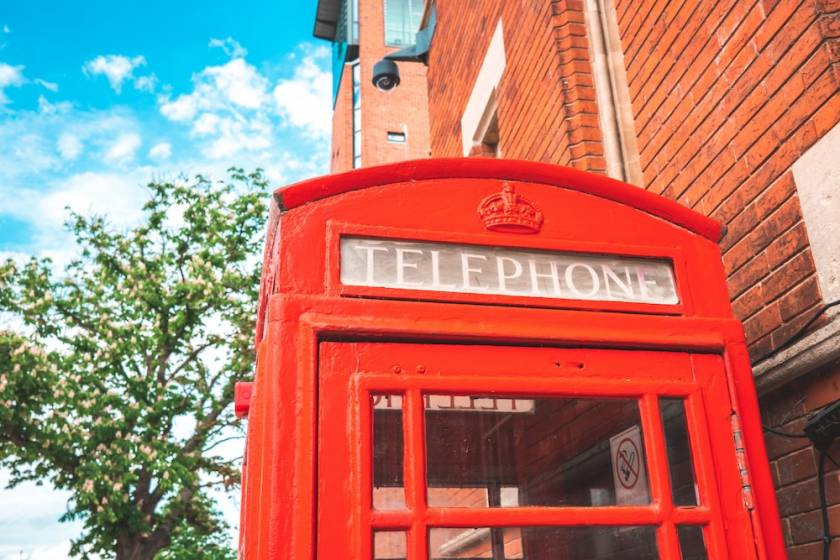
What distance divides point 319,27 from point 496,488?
3682 centimetres

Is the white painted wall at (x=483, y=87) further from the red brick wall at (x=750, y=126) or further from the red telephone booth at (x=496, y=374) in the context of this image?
the red telephone booth at (x=496, y=374)

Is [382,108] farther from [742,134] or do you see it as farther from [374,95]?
[742,134]

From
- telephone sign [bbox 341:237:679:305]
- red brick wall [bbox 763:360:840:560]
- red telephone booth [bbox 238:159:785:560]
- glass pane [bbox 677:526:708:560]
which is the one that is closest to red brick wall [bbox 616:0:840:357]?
red brick wall [bbox 763:360:840:560]

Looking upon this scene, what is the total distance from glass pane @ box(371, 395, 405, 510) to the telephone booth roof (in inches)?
24.7

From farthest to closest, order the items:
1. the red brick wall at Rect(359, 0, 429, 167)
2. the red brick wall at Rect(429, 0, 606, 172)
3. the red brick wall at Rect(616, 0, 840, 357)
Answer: the red brick wall at Rect(359, 0, 429, 167) → the red brick wall at Rect(429, 0, 606, 172) → the red brick wall at Rect(616, 0, 840, 357)

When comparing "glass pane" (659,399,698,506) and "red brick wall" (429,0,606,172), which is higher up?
"red brick wall" (429,0,606,172)

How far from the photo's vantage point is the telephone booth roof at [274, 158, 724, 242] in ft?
7.04

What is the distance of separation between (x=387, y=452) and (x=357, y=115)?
31.0 meters

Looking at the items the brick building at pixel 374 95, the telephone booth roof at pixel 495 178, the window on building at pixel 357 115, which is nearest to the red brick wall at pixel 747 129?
the telephone booth roof at pixel 495 178

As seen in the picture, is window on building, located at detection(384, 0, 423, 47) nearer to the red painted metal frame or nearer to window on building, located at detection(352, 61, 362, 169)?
window on building, located at detection(352, 61, 362, 169)

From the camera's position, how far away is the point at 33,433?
44.2 ft

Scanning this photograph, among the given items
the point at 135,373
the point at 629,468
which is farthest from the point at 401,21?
the point at 629,468

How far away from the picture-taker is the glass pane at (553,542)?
77.9 inches

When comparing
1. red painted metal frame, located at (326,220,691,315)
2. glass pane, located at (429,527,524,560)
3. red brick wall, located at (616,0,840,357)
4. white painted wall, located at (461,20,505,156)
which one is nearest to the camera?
glass pane, located at (429,527,524,560)
